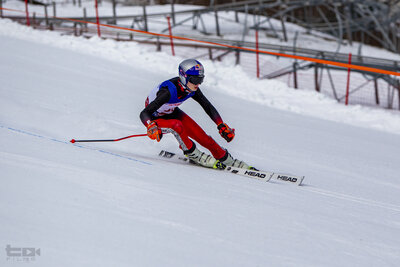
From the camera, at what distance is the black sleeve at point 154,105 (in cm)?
553

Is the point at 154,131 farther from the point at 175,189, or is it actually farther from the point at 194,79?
the point at 175,189

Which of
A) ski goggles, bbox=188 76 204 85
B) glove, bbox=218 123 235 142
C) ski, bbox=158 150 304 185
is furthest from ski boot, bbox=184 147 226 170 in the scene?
ski goggles, bbox=188 76 204 85

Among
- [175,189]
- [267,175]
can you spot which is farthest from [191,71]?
[175,189]

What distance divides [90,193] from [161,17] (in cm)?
2253

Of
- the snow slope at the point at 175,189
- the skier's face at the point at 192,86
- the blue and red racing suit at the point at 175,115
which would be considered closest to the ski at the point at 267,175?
the snow slope at the point at 175,189

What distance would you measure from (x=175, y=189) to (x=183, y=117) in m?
1.88

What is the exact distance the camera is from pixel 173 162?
610cm

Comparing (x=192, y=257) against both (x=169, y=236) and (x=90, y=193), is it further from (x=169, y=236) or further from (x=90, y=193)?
(x=90, y=193)

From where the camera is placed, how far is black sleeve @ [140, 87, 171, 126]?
5527 mm

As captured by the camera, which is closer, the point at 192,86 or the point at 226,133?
the point at 192,86

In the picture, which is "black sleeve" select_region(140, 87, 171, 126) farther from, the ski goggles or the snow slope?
the snow slope

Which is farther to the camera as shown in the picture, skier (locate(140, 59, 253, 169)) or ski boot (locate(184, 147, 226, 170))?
ski boot (locate(184, 147, 226, 170))

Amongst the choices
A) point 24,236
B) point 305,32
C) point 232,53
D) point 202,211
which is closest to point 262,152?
point 202,211

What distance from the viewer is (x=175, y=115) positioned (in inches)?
239
